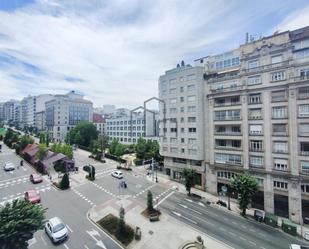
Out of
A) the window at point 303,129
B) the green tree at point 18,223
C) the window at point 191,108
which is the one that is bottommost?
the green tree at point 18,223

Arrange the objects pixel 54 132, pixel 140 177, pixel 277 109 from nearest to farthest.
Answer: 1. pixel 277 109
2. pixel 140 177
3. pixel 54 132

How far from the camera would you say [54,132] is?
12375 centimetres

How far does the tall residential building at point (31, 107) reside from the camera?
160 m

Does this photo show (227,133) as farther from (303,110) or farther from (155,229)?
(155,229)

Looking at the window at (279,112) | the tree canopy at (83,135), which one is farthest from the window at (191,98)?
the tree canopy at (83,135)

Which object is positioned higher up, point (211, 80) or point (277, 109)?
point (211, 80)

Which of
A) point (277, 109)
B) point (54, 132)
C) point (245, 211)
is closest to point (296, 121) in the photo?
point (277, 109)

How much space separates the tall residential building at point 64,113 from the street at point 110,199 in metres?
73.0

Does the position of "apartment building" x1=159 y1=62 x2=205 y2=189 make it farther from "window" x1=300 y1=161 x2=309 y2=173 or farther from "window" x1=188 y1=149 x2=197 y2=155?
"window" x1=300 y1=161 x2=309 y2=173

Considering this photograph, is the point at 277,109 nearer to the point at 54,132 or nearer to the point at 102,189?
the point at 102,189

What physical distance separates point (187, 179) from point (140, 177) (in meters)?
15.6

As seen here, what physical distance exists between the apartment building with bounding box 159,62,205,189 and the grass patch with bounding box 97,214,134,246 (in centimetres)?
2415

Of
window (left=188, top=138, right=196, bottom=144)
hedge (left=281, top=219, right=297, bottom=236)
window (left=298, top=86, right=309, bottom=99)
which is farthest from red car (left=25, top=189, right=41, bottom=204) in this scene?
window (left=298, top=86, right=309, bottom=99)

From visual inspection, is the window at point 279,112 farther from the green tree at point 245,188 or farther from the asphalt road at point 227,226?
the asphalt road at point 227,226
